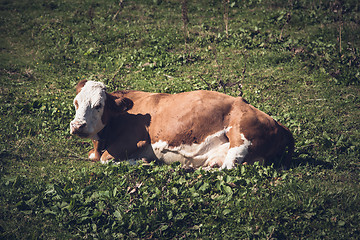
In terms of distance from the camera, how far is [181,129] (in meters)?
7.31

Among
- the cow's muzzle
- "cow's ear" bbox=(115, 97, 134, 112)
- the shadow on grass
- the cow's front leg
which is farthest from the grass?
"cow's ear" bbox=(115, 97, 134, 112)

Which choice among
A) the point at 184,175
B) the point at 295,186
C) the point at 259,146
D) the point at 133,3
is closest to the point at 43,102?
the point at 184,175

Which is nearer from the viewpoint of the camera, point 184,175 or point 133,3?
point 184,175

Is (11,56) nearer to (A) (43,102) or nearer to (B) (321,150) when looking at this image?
(A) (43,102)

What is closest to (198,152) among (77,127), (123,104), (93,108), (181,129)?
(181,129)

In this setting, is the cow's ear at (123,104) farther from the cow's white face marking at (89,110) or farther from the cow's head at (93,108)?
the cow's white face marking at (89,110)

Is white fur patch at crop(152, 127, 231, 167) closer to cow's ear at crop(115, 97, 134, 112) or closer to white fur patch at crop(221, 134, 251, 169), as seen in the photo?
white fur patch at crop(221, 134, 251, 169)

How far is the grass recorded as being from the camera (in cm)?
548

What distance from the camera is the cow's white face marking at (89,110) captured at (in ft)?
23.6

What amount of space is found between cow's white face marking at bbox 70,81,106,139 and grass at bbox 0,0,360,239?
29.4 inches

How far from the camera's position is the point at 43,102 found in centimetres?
974

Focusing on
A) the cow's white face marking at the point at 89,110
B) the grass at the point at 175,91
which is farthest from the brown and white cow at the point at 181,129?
the grass at the point at 175,91

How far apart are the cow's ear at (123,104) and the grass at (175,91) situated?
1254 millimetres

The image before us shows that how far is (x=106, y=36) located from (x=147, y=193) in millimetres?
9469
